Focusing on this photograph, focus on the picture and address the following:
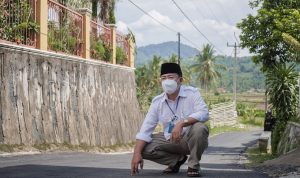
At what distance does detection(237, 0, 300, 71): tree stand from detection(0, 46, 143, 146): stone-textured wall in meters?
6.62

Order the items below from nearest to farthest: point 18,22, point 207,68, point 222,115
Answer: point 18,22, point 222,115, point 207,68

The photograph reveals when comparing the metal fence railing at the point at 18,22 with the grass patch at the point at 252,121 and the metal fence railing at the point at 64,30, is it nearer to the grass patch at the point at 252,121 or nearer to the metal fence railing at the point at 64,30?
Answer: the metal fence railing at the point at 64,30

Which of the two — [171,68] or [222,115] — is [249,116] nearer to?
[222,115]

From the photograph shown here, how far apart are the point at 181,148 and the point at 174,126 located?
0.98 ft

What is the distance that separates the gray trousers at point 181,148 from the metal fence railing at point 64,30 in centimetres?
930

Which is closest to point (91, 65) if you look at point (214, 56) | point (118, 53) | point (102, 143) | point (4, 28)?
point (102, 143)

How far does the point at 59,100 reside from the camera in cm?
1503

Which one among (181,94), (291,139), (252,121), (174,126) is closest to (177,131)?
(174,126)

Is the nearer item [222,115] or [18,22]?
[18,22]

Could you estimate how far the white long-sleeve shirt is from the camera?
5922mm

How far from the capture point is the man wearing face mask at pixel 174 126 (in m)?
5.77

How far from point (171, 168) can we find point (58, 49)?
987 centimetres

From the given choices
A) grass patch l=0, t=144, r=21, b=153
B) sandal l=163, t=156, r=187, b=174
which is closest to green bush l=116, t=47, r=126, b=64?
grass patch l=0, t=144, r=21, b=153

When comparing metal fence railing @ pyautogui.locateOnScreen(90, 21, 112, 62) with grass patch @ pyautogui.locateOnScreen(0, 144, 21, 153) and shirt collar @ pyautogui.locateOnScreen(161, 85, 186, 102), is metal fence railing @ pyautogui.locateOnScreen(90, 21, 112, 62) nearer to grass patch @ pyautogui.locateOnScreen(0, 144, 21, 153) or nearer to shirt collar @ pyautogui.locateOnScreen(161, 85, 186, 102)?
grass patch @ pyautogui.locateOnScreen(0, 144, 21, 153)
